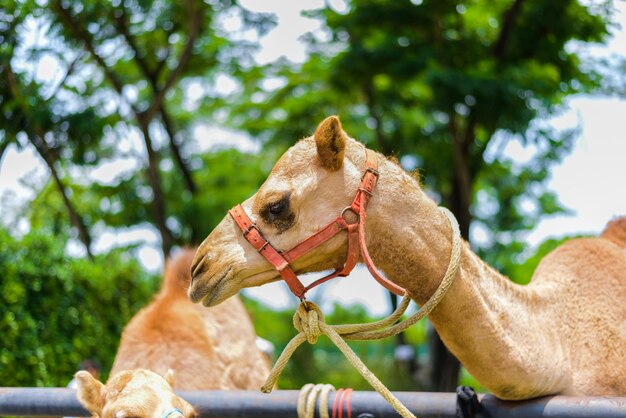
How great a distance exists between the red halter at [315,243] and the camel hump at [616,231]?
163 cm

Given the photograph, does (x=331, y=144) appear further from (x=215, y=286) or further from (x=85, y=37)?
(x=85, y=37)

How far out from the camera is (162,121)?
13.9m

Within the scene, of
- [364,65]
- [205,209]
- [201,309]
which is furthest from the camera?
[205,209]

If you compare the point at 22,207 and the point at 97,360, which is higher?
the point at 97,360

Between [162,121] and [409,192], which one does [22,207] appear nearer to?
[162,121]

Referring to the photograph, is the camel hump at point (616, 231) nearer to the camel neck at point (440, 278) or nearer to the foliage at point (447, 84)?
the camel neck at point (440, 278)

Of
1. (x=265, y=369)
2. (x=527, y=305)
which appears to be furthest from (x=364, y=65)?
(x=527, y=305)

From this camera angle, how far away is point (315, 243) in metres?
2.95

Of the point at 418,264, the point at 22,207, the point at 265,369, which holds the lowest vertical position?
the point at 22,207

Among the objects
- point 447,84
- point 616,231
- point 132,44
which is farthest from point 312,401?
point 132,44

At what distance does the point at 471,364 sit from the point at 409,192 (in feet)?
2.38

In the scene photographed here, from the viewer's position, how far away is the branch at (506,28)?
10.6 meters

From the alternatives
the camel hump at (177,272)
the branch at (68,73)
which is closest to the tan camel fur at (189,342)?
the camel hump at (177,272)

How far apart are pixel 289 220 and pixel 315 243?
0.13 metres
